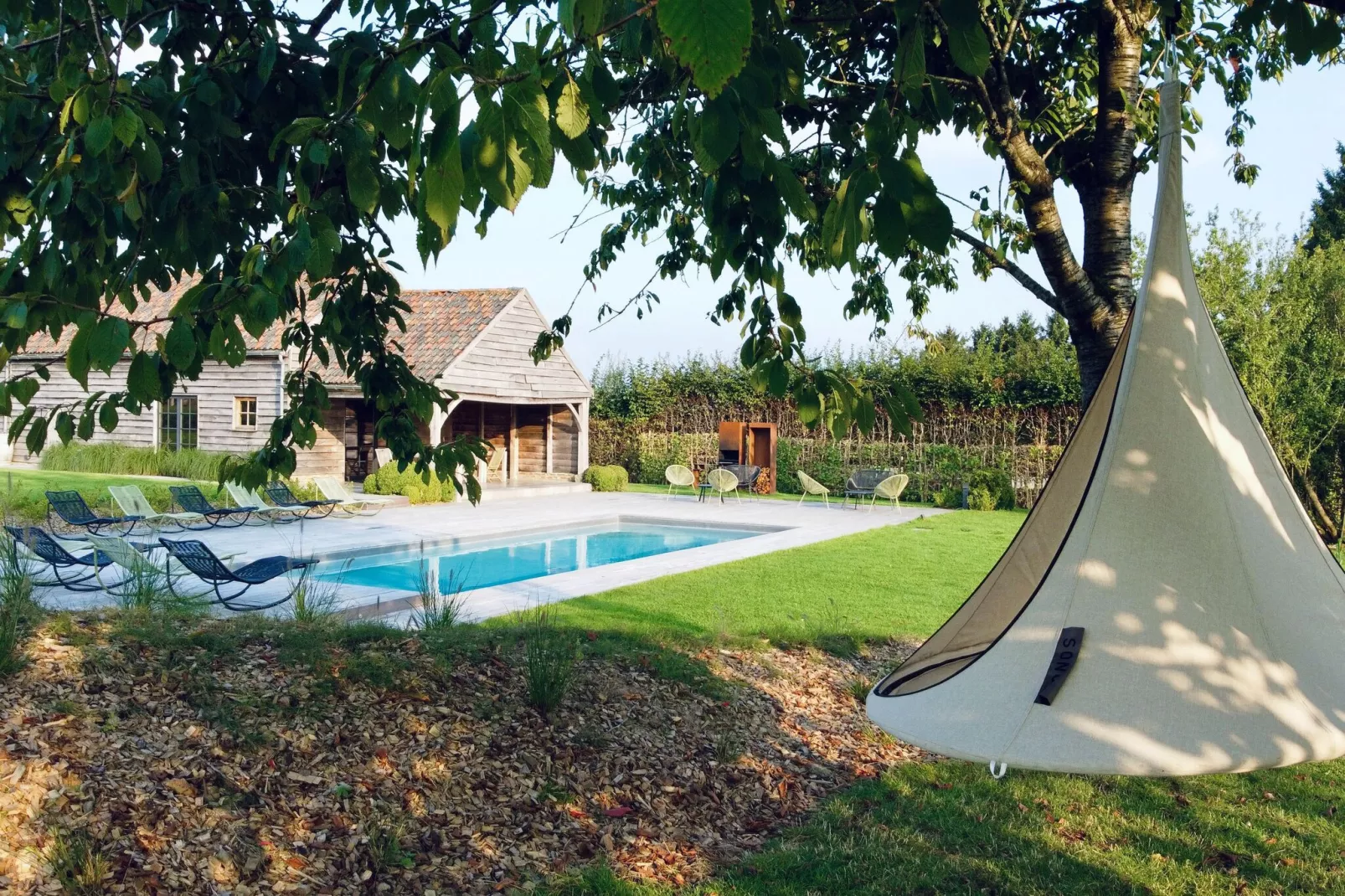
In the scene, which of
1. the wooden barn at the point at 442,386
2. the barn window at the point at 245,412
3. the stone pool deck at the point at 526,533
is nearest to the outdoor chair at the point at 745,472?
the stone pool deck at the point at 526,533

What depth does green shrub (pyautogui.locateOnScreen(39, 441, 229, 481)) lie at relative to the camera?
Result: 17578 millimetres

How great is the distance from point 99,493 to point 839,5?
521 inches

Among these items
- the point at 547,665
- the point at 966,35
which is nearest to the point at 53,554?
the point at 547,665

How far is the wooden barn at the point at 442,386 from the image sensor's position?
18359mm

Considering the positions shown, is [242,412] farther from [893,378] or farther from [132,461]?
[893,378]

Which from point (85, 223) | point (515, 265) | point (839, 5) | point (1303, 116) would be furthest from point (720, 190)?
point (1303, 116)

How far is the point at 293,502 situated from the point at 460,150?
14140 millimetres

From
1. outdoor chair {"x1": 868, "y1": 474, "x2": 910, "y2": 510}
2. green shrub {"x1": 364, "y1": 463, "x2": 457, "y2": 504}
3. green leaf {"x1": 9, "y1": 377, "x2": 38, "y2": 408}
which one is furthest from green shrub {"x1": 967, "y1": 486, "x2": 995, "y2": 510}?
green leaf {"x1": 9, "y1": 377, "x2": 38, "y2": 408}

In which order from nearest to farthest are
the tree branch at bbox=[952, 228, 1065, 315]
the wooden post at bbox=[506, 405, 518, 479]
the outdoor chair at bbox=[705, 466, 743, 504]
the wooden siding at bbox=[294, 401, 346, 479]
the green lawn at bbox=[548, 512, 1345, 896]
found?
1. the green lawn at bbox=[548, 512, 1345, 896]
2. the tree branch at bbox=[952, 228, 1065, 315]
3. the outdoor chair at bbox=[705, 466, 743, 504]
4. the wooden siding at bbox=[294, 401, 346, 479]
5. the wooden post at bbox=[506, 405, 518, 479]

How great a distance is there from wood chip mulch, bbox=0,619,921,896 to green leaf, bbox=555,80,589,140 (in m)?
2.41

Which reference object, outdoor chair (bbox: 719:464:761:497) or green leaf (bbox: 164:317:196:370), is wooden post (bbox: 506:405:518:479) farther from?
green leaf (bbox: 164:317:196:370)

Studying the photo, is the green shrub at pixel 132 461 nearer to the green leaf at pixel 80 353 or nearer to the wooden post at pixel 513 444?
the wooden post at pixel 513 444

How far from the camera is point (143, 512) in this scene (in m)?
12.1

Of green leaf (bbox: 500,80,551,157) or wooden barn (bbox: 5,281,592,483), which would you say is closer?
green leaf (bbox: 500,80,551,157)
